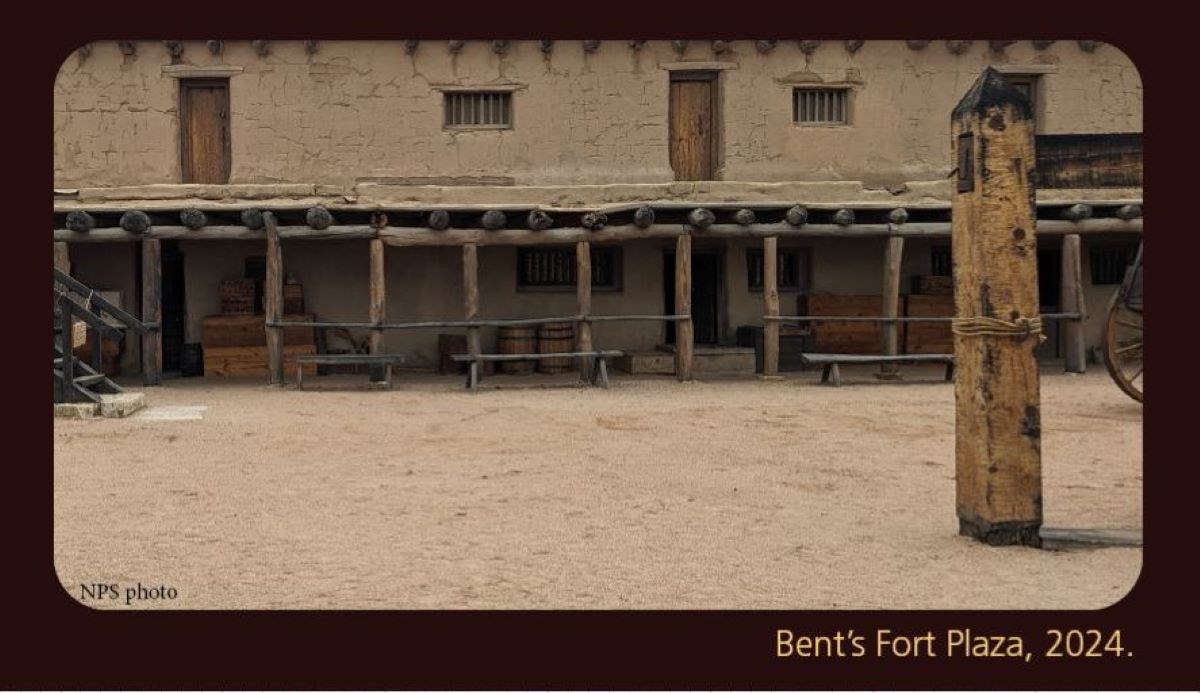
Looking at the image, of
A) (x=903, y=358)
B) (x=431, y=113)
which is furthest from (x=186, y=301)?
(x=903, y=358)

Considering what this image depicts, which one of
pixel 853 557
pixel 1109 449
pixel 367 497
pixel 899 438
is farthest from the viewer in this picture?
pixel 899 438

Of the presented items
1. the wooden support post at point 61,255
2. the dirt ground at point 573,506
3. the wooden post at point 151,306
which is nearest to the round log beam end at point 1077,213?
the dirt ground at point 573,506

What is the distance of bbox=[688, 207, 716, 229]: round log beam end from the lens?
693 inches

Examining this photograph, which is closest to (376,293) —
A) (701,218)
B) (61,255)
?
(61,255)

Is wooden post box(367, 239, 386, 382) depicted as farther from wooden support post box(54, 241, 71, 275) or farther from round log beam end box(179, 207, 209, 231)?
wooden support post box(54, 241, 71, 275)

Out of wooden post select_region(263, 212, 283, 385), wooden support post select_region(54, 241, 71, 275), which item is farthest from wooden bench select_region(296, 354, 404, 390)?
wooden support post select_region(54, 241, 71, 275)

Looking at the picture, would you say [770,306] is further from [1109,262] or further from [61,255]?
[61,255]

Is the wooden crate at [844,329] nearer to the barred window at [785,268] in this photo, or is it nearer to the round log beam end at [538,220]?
the barred window at [785,268]

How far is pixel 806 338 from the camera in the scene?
784 inches

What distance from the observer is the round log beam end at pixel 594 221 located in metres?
17.4

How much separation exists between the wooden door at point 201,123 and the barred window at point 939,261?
12.3 meters

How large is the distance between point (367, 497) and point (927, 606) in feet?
14.6

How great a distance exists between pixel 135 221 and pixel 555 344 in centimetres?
652

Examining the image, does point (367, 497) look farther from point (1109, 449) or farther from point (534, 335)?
point (534, 335)
